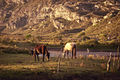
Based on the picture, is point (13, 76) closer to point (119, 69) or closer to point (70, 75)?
point (70, 75)

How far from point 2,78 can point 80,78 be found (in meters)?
5.71

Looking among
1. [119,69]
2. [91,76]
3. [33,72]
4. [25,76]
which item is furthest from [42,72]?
[119,69]

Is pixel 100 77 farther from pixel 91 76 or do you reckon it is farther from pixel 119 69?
pixel 119 69

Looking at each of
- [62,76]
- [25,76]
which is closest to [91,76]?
[62,76]

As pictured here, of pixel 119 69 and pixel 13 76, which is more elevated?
pixel 13 76

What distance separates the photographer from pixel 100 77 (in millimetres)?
11562

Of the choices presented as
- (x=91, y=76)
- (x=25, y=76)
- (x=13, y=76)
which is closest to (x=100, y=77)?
(x=91, y=76)

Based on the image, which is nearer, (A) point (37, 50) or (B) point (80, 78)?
(B) point (80, 78)

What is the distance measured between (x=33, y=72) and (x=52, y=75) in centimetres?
185

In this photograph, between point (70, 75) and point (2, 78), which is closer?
point (2, 78)

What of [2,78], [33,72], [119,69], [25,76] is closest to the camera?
[2,78]

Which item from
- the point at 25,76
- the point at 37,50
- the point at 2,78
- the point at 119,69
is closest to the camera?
the point at 2,78

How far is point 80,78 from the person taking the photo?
11.3m

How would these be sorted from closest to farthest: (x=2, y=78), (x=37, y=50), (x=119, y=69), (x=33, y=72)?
(x=2, y=78) → (x=33, y=72) → (x=119, y=69) → (x=37, y=50)
